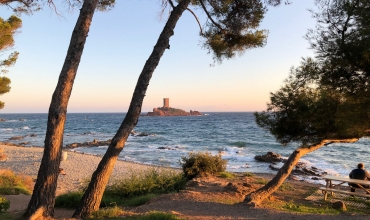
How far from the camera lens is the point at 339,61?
252 inches

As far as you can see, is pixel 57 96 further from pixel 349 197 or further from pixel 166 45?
pixel 349 197

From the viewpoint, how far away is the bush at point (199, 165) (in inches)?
416

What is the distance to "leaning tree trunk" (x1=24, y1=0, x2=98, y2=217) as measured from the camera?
535 centimetres

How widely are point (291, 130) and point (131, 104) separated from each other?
12.5 feet

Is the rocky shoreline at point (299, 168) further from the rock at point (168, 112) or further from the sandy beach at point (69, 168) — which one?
the rock at point (168, 112)

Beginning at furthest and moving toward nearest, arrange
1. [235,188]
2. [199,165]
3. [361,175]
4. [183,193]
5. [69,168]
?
[69,168] → [199,165] → [361,175] → [235,188] → [183,193]

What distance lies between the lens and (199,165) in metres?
10.7

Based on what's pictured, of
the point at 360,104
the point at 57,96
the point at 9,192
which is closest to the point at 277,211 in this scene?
the point at 360,104

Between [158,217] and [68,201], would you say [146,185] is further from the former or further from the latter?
[158,217]

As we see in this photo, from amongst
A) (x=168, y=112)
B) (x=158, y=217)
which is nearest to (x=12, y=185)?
(x=158, y=217)

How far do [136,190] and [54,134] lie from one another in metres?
4.15

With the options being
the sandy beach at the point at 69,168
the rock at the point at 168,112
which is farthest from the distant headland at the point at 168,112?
the sandy beach at the point at 69,168

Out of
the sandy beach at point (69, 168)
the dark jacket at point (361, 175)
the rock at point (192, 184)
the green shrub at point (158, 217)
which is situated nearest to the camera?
the green shrub at point (158, 217)

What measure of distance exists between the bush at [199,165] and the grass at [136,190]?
413mm
